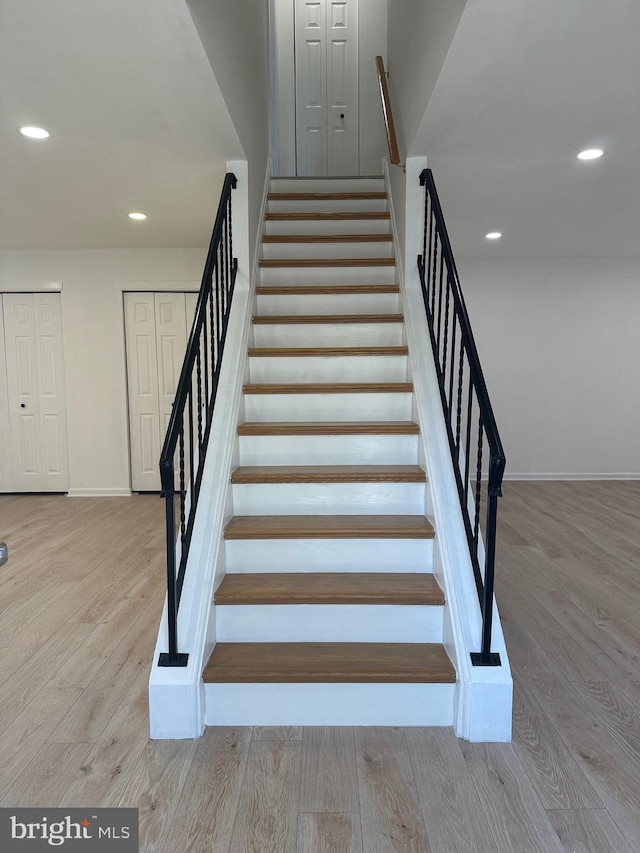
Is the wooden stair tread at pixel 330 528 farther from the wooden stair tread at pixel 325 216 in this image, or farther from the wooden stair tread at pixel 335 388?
the wooden stair tread at pixel 325 216

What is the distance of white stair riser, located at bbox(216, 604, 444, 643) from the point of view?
2123 mm

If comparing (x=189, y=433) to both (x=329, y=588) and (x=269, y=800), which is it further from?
(x=269, y=800)

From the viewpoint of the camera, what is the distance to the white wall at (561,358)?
5871mm

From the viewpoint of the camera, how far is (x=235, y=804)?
160 cm

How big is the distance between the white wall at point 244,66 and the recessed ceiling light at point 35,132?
0.97 metres

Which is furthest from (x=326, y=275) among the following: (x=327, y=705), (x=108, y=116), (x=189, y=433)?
(x=327, y=705)

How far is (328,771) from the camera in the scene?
172cm

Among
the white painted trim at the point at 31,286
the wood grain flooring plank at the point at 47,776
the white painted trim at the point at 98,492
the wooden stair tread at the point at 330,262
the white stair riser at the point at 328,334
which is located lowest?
the wood grain flooring plank at the point at 47,776

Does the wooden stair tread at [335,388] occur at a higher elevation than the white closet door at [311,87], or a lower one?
lower

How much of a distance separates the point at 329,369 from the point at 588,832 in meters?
2.39

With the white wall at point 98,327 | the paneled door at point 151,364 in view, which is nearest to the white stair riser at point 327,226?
the white wall at point 98,327

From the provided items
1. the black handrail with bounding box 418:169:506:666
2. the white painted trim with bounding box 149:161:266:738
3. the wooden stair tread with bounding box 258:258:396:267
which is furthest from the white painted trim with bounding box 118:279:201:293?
the black handrail with bounding box 418:169:506:666

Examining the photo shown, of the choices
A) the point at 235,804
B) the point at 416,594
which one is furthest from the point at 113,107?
the point at 235,804

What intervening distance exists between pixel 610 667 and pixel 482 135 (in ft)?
8.87
